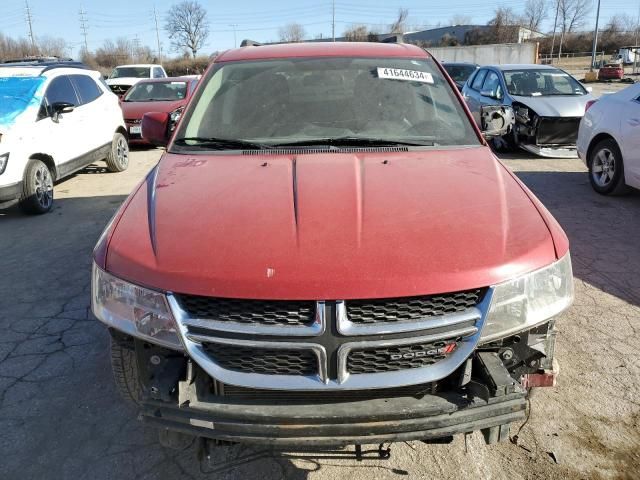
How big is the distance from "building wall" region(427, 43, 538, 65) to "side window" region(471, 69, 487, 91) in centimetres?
2483

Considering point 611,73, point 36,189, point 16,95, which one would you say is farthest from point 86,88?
point 611,73

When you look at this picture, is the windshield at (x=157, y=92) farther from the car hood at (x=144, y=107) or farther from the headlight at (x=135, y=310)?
the headlight at (x=135, y=310)

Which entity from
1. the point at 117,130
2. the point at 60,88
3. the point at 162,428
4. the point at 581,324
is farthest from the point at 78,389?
the point at 117,130

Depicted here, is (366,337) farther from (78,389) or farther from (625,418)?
(78,389)

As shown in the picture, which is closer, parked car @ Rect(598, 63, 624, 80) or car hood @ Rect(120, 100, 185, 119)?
car hood @ Rect(120, 100, 185, 119)

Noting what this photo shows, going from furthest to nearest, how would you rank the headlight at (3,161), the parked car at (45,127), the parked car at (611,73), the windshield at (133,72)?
the parked car at (611,73), the windshield at (133,72), the parked car at (45,127), the headlight at (3,161)

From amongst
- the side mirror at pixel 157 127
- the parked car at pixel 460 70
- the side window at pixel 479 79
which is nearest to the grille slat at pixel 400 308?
the side mirror at pixel 157 127

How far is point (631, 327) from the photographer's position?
358cm

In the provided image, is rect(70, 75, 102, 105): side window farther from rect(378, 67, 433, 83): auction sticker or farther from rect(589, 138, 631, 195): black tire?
rect(589, 138, 631, 195): black tire

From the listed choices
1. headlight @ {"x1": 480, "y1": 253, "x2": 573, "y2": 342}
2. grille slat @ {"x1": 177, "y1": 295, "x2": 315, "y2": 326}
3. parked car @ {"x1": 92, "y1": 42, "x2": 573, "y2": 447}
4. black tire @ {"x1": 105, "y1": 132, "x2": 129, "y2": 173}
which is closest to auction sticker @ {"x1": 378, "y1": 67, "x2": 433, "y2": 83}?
parked car @ {"x1": 92, "y1": 42, "x2": 573, "y2": 447}

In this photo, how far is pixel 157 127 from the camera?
3596mm

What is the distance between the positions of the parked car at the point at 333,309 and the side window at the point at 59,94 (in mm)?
5638

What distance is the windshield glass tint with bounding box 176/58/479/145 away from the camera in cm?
304

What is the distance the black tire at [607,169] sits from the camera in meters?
6.53
